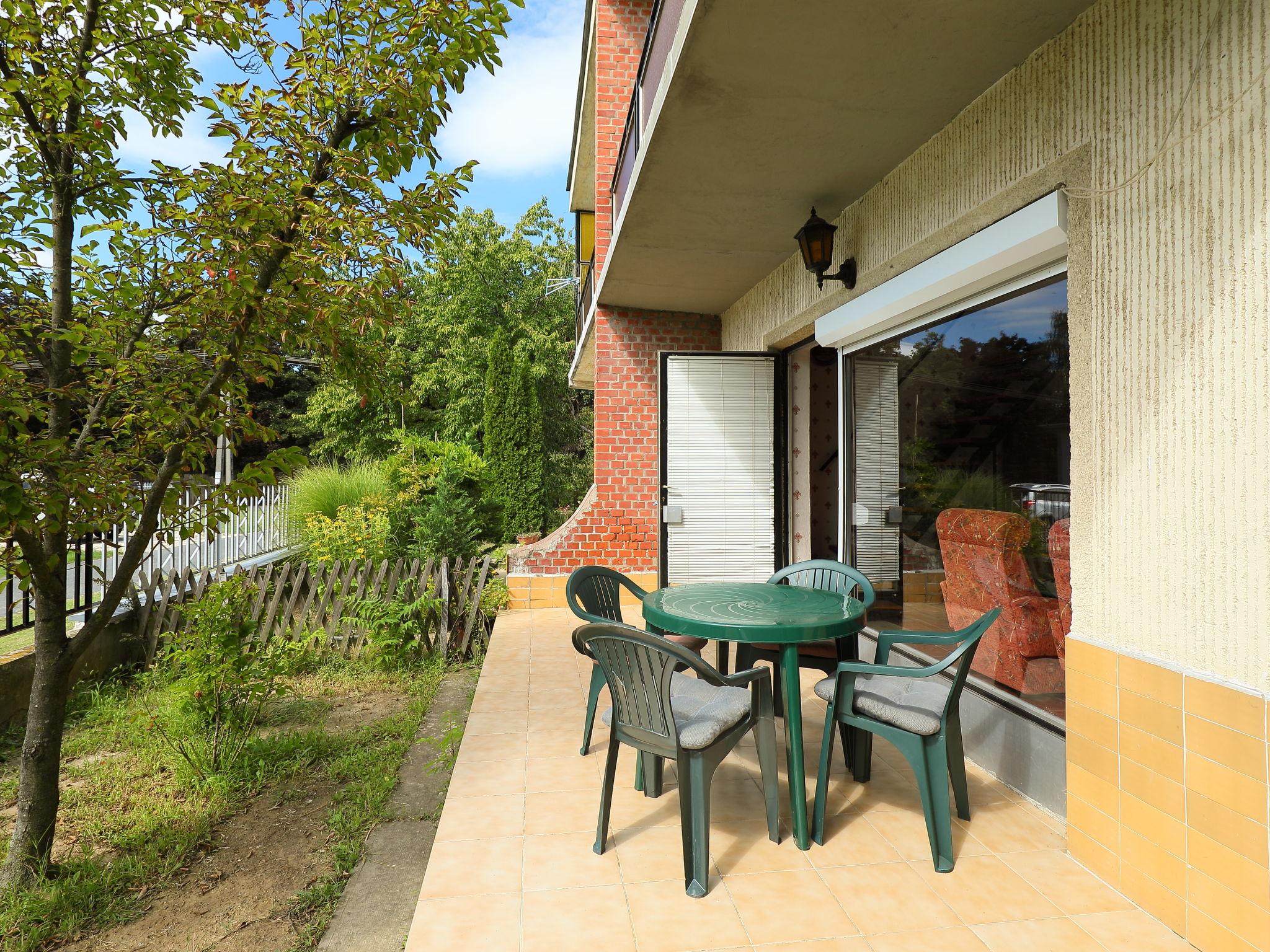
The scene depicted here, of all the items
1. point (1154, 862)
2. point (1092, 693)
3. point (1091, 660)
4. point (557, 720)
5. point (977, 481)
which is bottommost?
point (557, 720)

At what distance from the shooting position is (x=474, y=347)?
22.4 meters

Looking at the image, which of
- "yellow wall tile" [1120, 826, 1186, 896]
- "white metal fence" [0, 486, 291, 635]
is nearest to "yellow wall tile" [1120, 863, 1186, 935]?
"yellow wall tile" [1120, 826, 1186, 896]

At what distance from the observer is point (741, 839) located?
267 cm

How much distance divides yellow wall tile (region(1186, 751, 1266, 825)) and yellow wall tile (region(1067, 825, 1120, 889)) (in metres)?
0.45

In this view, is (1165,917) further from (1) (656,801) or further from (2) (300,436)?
(2) (300,436)

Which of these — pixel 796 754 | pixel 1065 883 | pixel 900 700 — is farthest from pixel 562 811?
pixel 1065 883

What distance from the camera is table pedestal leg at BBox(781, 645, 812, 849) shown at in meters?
2.59

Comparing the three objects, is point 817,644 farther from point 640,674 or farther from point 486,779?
point 486,779

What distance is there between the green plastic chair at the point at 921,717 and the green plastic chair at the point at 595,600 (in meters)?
0.87

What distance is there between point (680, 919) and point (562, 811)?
0.86m

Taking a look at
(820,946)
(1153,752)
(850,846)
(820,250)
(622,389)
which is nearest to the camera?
(820,946)

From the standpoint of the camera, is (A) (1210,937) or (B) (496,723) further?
(B) (496,723)

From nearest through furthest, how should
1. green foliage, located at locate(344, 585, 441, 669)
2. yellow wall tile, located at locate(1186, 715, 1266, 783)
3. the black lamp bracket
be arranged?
1. yellow wall tile, located at locate(1186, 715, 1266, 783)
2. the black lamp bracket
3. green foliage, located at locate(344, 585, 441, 669)

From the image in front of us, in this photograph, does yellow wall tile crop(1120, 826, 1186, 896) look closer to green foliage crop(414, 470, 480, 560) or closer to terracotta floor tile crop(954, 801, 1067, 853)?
terracotta floor tile crop(954, 801, 1067, 853)
